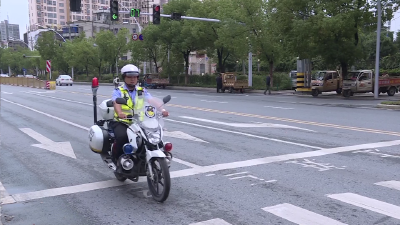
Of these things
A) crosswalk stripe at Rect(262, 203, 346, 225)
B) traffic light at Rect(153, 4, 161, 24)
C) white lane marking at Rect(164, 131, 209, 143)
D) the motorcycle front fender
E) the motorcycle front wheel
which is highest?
traffic light at Rect(153, 4, 161, 24)

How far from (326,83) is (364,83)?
2.98 metres

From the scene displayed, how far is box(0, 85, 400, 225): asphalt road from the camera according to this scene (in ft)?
17.5

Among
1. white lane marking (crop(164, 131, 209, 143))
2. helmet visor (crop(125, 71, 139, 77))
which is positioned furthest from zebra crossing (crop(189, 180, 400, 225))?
white lane marking (crop(164, 131, 209, 143))

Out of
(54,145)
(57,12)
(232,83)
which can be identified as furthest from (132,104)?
(57,12)

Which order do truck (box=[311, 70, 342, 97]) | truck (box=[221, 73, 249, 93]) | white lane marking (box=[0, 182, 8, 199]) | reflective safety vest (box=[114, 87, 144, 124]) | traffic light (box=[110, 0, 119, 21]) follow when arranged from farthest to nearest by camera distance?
truck (box=[221, 73, 249, 93]), truck (box=[311, 70, 342, 97]), traffic light (box=[110, 0, 119, 21]), white lane marking (box=[0, 182, 8, 199]), reflective safety vest (box=[114, 87, 144, 124])

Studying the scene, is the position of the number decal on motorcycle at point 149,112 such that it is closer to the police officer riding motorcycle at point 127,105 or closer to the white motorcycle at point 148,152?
the white motorcycle at point 148,152

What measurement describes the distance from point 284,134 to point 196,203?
614 centimetres

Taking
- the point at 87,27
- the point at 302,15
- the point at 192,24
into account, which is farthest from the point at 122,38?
the point at 87,27

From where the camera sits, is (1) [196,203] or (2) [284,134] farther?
(2) [284,134]

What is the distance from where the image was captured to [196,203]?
579 centimetres

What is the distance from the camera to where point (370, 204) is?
555cm

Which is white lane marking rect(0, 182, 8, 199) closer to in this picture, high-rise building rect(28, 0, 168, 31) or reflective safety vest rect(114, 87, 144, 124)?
reflective safety vest rect(114, 87, 144, 124)

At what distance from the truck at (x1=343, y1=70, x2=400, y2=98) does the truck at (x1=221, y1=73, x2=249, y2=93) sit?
974 centimetres

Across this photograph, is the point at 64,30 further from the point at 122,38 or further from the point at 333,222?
the point at 333,222
